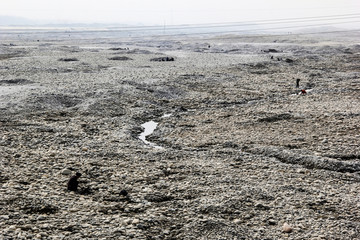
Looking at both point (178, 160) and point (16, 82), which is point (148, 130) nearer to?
point (178, 160)

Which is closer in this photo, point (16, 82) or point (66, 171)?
point (66, 171)

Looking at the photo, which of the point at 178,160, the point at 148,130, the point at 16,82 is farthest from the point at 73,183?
the point at 16,82

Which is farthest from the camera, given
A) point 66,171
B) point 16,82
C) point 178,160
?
point 16,82

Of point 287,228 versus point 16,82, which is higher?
point 16,82

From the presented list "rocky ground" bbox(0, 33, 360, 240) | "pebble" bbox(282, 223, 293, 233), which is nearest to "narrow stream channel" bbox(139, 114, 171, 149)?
"rocky ground" bbox(0, 33, 360, 240)

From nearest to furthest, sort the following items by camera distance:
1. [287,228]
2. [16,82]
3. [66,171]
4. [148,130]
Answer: [287,228] < [66,171] < [148,130] < [16,82]

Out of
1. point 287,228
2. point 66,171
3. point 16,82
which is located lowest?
point 287,228

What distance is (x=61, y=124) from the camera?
1847 centimetres

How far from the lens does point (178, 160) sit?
1446 cm

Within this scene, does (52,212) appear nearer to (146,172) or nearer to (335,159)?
(146,172)

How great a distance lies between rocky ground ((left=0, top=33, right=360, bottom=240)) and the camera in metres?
9.73

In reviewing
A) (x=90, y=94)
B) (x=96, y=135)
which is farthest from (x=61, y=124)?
(x=90, y=94)

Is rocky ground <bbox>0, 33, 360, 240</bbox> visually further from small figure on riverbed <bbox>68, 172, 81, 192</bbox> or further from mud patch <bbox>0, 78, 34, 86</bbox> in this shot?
small figure on riverbed <bbox>68, 172, 81, 192</bbox>

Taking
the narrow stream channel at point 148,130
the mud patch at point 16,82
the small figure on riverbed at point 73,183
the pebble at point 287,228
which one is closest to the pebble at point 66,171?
the small figure on riverbed at point 73,183
